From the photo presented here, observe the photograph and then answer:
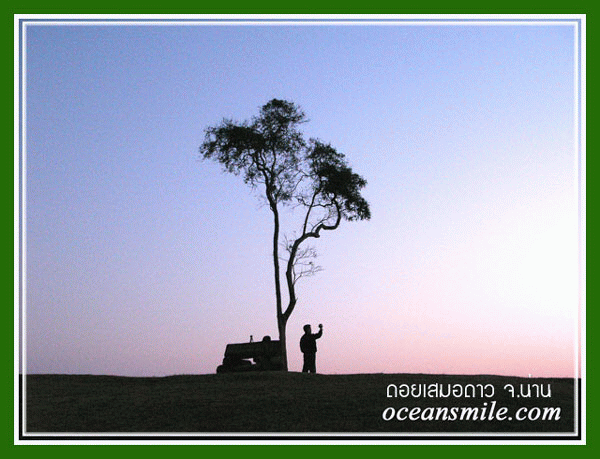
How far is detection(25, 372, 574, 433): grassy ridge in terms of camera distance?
19234 millimetres

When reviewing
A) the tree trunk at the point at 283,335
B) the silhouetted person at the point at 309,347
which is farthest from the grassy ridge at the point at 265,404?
the tree trunk at the point at 283,335

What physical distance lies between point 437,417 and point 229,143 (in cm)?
1459

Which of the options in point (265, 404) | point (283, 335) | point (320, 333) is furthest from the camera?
point (283, 335)

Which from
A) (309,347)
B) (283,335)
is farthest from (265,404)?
(283,335)

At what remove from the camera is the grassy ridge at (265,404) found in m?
19.2

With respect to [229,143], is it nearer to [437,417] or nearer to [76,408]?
[76,408]

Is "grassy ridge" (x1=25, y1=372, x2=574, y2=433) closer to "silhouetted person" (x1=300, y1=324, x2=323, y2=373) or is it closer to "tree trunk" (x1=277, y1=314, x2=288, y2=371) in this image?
"silhouetted person" (x1=300, y1=324, x2=323, y2=373)

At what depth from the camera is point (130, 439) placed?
17156 mm

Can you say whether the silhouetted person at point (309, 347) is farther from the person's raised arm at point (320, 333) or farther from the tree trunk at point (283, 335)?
the tree trunk at point (283, 335)

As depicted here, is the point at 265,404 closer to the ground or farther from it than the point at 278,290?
closer to the ground

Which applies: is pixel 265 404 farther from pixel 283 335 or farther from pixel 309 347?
pixel 283 335

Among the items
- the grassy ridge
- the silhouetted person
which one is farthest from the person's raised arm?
the grassy ridge

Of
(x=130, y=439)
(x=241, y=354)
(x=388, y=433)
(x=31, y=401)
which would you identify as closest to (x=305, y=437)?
(x=388, y=433)

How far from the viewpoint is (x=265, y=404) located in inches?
828
